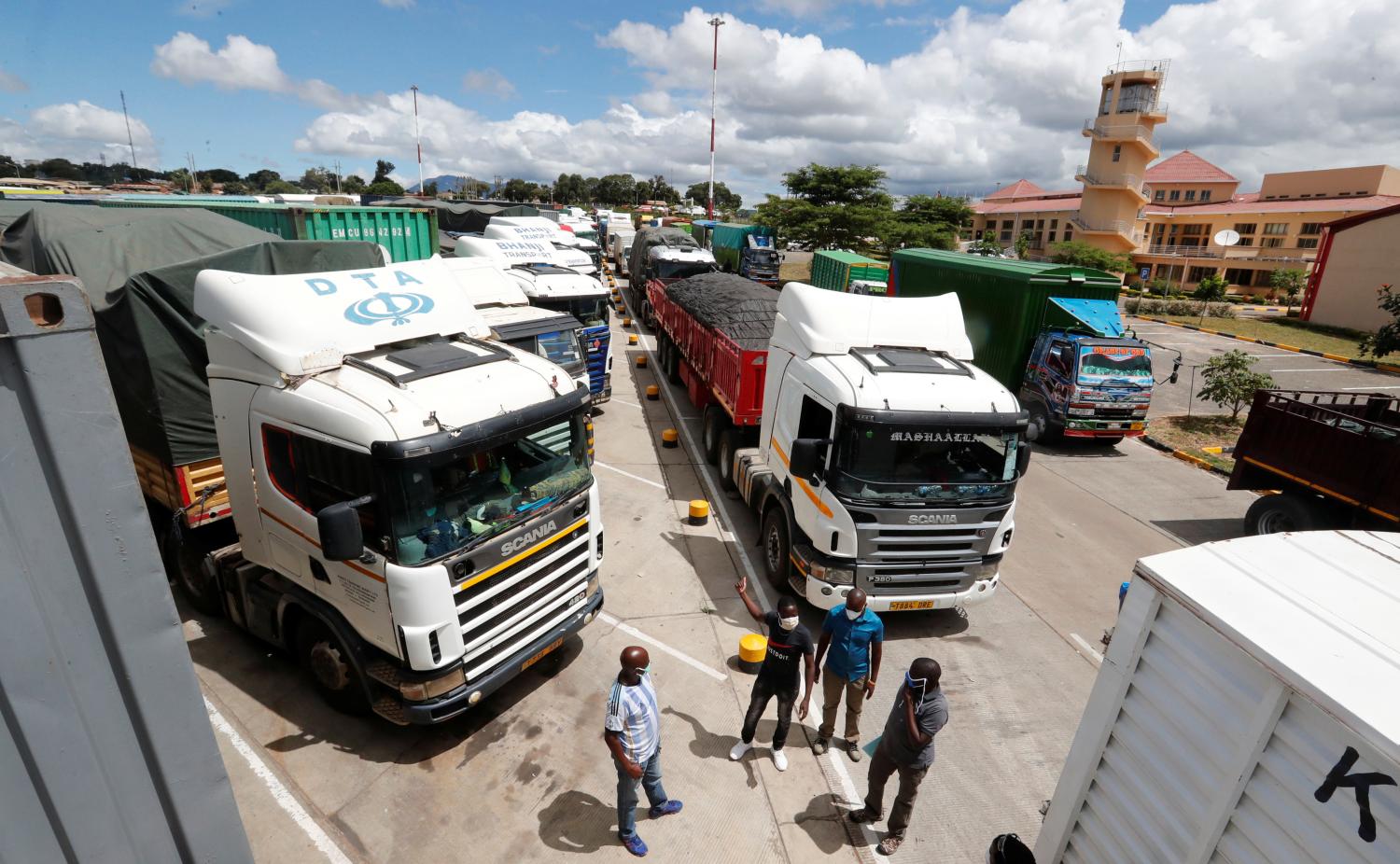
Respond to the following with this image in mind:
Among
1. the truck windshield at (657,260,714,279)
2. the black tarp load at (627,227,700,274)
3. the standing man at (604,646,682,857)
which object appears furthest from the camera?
the black tarp load at (627,227,700,274)

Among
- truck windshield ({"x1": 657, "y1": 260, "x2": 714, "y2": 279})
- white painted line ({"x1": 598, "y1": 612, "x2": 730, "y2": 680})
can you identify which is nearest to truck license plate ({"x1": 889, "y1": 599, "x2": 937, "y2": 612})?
white painted line ({"x1": 598, "y1": 612, "x2": 730, "y2": 680})

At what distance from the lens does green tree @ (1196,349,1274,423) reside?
14.9m

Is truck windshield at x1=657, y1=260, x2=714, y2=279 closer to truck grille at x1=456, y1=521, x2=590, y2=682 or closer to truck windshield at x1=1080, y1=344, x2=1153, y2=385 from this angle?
truck windshield at x1=1080, y1=344, x2=1153, y2=385

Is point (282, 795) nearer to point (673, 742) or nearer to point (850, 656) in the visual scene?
point (673, 742)

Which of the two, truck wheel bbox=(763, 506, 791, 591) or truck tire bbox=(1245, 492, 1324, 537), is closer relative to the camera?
truck wheel bbox=(763, 506, 791, 591)

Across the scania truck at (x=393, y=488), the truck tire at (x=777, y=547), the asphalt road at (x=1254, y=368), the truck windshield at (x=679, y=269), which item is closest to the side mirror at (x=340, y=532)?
the scania truck at (x=393, y=488)

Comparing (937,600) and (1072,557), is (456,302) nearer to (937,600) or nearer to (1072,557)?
(937,600)

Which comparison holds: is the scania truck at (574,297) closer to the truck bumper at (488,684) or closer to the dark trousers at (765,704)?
the truck bumper at (488,684)

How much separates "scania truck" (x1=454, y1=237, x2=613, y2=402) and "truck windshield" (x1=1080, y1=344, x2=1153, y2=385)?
9.52 meters

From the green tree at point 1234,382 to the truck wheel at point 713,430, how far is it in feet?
38.0

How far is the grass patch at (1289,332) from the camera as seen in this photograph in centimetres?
2534

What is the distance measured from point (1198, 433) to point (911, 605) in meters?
12.5

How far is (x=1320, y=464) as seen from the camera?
29.4ft

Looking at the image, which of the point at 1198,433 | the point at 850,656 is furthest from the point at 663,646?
the point at 1198,433
